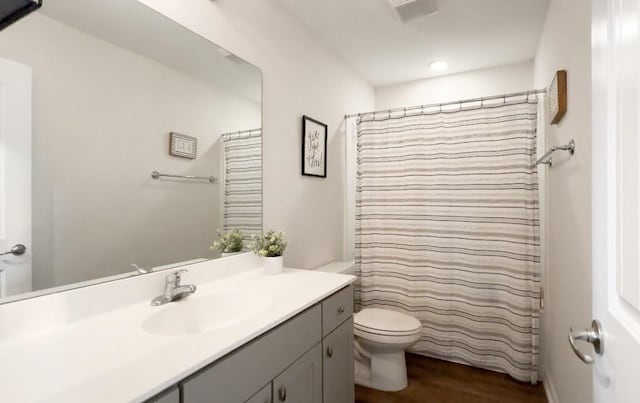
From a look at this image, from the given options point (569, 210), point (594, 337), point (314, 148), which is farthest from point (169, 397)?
point (314, 148)

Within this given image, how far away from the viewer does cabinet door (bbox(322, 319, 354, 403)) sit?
4.40 ft

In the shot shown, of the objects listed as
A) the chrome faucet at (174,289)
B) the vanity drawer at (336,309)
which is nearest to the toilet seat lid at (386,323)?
the vanity drawer at (336,309)

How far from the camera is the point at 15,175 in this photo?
0.91 meters

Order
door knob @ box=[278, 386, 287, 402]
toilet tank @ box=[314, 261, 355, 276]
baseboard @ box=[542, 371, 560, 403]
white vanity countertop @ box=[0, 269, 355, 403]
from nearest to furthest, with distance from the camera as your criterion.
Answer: white vanity countertop @ box=[0, 269, 355, 403], door knob @ box=[278, 386, 287, 402], baseboard @ box=[542, 371, 560, 403], toilet tank @ box=[314, 261, 355, 276]

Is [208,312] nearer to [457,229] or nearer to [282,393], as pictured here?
[282,393]

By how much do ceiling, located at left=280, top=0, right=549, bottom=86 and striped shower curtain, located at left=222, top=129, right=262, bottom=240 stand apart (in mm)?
1000

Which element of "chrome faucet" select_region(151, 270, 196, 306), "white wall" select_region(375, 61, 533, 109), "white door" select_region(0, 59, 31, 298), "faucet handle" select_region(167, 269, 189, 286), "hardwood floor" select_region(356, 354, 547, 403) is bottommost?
"hardwood floor" select_region(356, 354, 547, 403)

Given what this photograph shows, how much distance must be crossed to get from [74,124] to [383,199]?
193 cm

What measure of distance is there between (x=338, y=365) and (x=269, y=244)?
666 mm

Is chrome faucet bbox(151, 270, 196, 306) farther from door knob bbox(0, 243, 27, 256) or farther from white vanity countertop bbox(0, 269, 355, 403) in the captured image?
door knob bbox(0, 243, 27, 256)

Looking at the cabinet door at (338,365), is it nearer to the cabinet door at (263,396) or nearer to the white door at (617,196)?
the cabinet door at (263,396)

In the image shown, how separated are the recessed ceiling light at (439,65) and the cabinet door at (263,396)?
2797 millimetres

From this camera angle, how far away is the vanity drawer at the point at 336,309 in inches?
52.7

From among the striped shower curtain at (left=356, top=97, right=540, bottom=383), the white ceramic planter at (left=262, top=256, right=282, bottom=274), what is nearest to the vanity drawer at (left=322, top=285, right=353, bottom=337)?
the white ceramic planter at (left=262, top=256, right=282, bottom=274)
